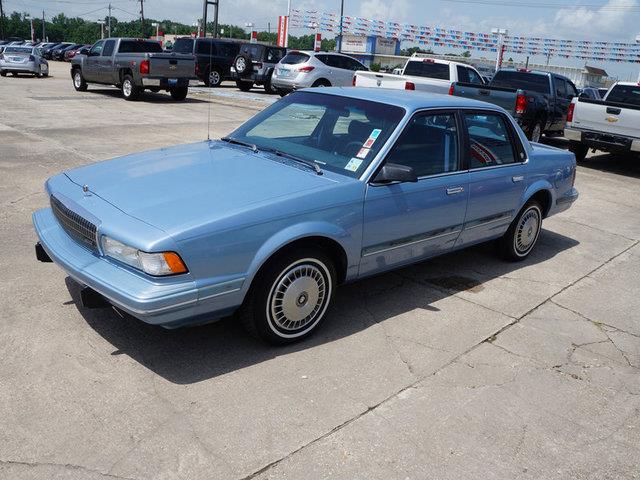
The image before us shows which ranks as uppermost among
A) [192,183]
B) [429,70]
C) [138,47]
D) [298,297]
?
[138,47]

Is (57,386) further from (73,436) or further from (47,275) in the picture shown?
(47,275)

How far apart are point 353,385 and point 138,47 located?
58.9 ft

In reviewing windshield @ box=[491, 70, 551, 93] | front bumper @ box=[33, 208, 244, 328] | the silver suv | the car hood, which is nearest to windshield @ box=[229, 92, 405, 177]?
the car hood

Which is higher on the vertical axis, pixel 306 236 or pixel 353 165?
pixel 353 165

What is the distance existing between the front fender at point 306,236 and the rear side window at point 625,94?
11.4m

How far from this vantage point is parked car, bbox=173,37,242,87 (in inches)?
941

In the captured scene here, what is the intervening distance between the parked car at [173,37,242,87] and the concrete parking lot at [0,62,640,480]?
771 inches

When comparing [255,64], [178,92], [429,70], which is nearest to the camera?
[429,70]

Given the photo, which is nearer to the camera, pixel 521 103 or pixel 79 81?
pixel 521 103

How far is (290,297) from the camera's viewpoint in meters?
3.79

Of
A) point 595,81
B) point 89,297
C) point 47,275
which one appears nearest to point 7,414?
point 89,297

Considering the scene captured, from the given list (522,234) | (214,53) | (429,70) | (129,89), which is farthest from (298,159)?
(214,53)

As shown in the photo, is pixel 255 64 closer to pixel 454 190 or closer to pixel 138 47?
pixel 138 47

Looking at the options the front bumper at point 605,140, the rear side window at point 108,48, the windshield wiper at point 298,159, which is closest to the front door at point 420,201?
the windshield wiper at point 298,159
